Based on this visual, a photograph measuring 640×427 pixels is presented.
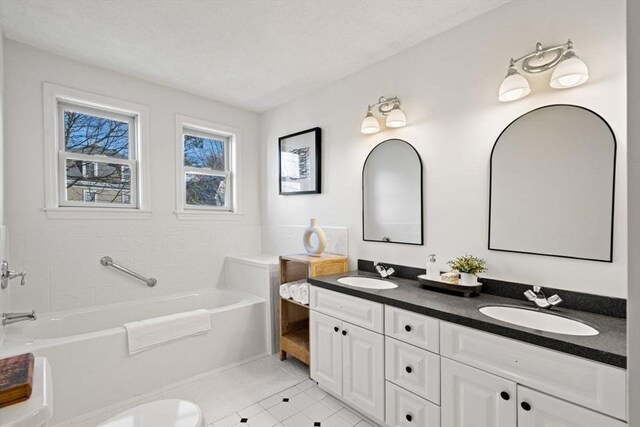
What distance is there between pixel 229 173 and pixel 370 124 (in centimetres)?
191

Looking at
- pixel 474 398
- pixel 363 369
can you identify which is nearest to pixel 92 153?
pixel 363 369

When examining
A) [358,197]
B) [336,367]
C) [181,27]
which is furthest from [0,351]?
[358,197]

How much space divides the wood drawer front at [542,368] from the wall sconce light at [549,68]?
4.27 feet

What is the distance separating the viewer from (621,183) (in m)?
1.49

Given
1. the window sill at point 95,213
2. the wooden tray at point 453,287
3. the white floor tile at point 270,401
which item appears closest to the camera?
the wooden tray at point 453,287

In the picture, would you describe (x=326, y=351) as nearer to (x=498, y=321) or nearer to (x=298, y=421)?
(x=298, y=421)

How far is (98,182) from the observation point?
2861mm

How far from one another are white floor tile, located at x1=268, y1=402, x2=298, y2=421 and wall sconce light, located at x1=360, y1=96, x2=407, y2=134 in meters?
2.14

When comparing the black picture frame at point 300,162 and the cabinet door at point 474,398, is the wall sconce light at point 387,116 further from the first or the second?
the cabinet door at point 474,398

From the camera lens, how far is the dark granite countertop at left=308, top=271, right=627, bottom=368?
1148mm

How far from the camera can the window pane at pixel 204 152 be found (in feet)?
11.2

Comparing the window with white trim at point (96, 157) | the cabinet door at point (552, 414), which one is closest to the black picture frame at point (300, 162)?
the window with white trim at point (96, 157)

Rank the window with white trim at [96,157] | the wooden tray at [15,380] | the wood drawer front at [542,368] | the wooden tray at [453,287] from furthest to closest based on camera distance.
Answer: the window with white trim at [96,157] < the wooden tray at [453,287] < the wood drawer front at [542,368] < the wooden tray at [15,380]

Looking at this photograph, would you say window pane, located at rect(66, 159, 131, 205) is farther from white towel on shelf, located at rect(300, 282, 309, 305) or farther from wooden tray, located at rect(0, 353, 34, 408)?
wooden tray, located at rect(0, 353, 34, 408)
